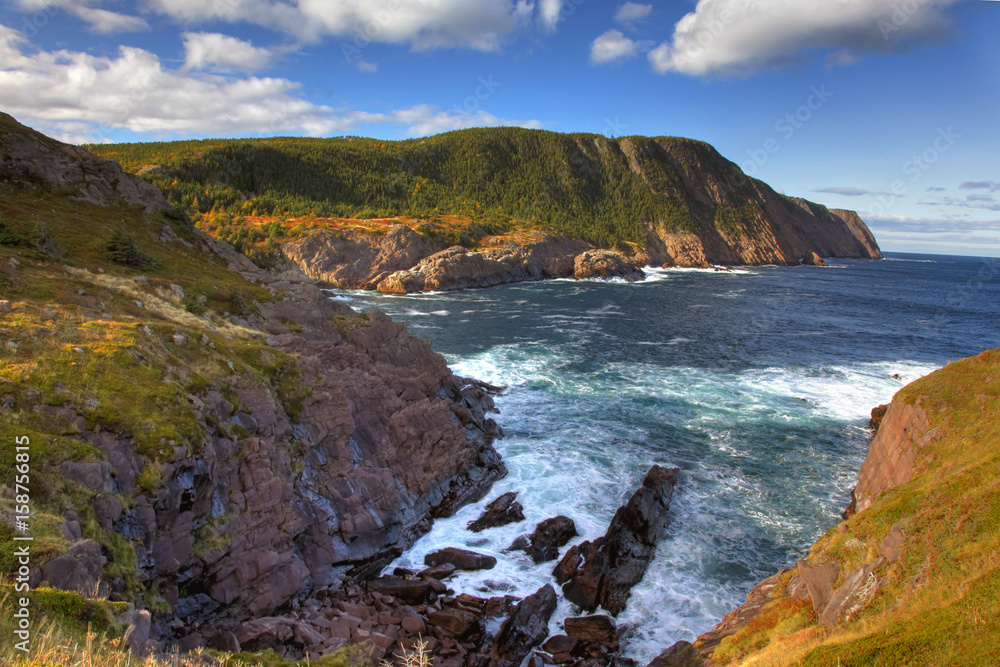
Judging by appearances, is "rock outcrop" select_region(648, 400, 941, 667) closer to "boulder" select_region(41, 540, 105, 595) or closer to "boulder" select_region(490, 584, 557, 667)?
"boulder" select_region(490, 584, 557, 667)

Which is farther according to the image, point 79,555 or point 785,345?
point 785,345

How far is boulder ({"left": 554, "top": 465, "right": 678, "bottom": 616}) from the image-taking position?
18.5 meters

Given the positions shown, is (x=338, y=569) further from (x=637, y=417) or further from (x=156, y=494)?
(x=637, y=417)

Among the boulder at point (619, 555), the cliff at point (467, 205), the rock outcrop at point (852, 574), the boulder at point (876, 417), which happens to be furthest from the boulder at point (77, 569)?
the cliff at point (467, 205)

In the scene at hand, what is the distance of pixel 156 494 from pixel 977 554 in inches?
770

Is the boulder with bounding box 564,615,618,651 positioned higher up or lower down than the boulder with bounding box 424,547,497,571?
lower down

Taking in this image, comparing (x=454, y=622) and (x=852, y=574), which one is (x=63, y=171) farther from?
(x=852, y=574)

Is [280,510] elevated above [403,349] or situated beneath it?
situated beneath

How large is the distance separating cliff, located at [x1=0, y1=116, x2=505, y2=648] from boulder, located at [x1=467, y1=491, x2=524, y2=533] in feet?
4.61

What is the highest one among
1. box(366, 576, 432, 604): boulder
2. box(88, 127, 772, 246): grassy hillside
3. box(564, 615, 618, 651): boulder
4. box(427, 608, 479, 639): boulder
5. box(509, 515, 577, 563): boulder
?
box(88, 127, 772, 246): grassy hillside

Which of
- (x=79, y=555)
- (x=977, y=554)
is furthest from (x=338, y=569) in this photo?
(x=977, y=554)

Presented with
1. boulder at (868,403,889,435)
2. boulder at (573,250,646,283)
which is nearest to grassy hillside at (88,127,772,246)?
boulder at (573,250,646,283)

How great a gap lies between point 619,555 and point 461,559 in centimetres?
615

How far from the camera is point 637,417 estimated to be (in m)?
34.2
